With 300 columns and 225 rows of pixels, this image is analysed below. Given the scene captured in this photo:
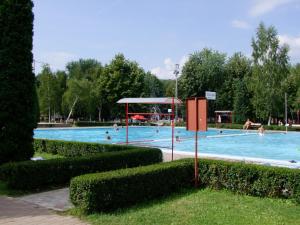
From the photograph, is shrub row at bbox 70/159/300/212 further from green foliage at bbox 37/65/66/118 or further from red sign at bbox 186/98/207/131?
green foliage at bbox 37/65/66/118

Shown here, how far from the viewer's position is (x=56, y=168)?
1109cm

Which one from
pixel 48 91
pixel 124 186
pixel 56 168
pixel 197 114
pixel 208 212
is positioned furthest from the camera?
pixel 48 91

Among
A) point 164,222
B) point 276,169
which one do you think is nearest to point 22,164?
point 164,222

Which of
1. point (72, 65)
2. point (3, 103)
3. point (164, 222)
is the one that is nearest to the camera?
point (164, 222)

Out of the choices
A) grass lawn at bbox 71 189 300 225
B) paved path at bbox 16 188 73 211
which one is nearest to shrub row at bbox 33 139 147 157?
paved path at bbox 16 188 73 211

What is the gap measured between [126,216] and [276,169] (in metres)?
3.81

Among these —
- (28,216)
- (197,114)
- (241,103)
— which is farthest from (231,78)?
(28,216)

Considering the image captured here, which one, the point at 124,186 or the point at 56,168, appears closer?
the point at 124,186

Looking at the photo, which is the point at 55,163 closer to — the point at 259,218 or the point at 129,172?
the point at 129,172

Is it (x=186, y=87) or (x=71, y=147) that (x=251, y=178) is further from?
(x=186, y=87)

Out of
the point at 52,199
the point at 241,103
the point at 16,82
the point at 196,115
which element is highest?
the point at 241,103

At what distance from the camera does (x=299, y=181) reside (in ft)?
28.4

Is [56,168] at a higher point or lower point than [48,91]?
lower

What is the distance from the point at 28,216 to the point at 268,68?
1726 inches
